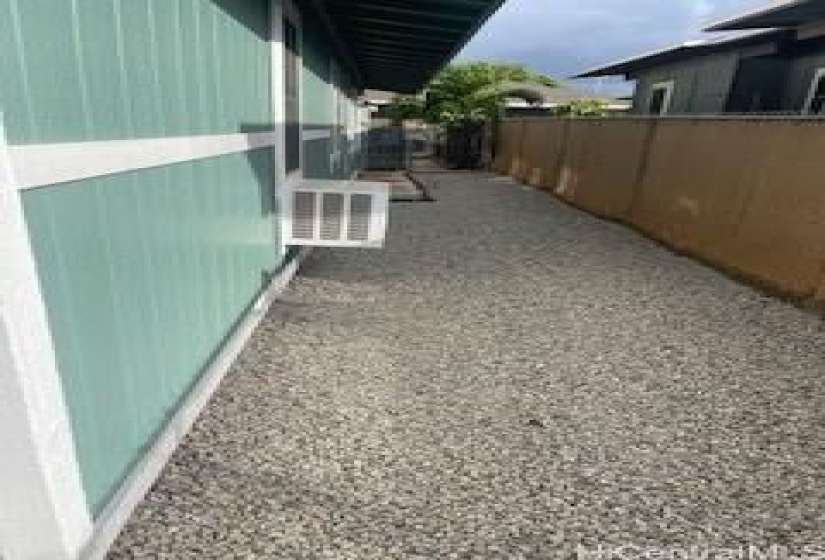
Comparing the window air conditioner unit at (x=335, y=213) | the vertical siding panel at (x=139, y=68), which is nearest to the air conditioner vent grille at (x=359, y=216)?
the window air conditioner unit at (x=335, y=213)

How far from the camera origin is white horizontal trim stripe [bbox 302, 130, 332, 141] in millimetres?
6027

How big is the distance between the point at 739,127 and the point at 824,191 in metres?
1.68

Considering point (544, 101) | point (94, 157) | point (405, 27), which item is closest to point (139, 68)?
point (94, 157)

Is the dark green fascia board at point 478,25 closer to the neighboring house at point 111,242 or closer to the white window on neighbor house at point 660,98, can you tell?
the neighboring house at point 111,242

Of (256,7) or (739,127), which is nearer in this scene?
(256,7)

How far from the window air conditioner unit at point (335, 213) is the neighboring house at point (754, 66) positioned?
25.6 ft

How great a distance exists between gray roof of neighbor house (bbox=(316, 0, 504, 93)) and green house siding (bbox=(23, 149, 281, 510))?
295 centimetres

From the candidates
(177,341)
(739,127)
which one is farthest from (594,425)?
(739,127)

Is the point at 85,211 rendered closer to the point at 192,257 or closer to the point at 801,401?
the point at 192,257

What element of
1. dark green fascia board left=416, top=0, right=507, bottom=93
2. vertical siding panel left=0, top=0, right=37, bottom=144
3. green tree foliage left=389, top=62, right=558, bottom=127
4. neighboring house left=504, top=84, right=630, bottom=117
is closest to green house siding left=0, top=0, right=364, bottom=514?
vertical siding panel left=0, top=0, right=37, bottom=144

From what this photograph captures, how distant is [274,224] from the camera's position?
14.8 ft

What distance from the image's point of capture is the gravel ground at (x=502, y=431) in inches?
83.9

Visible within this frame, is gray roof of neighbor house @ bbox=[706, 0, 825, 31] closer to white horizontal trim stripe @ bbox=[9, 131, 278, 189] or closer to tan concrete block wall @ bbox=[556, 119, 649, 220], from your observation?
tan concrete block wall @ bbox=[556, 119, 649, 220]

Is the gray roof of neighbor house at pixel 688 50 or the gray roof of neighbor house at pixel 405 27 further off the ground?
the gray roof of neighbor house at pixel 688 50
